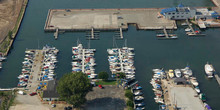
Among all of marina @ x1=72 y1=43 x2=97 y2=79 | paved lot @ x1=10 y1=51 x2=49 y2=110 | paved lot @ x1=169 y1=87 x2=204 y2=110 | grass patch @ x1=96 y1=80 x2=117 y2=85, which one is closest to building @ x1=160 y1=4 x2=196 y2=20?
marina @ x1=72 y1=43 x2=97 y2=79

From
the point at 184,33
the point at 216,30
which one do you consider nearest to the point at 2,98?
the point at 184,33

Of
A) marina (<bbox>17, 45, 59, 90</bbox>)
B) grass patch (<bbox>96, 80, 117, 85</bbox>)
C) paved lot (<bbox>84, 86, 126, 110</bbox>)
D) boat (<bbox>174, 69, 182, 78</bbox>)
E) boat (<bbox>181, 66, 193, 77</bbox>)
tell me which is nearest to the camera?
paved lot (<bbox>84, 86, 126, 110</bbox>)

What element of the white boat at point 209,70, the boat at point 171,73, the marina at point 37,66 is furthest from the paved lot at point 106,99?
the white boat at point 209,70

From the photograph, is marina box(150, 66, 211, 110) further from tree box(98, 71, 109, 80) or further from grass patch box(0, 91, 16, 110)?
grass patch box(0, 91, 16, 110)

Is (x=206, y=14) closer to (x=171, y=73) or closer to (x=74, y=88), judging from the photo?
(x=171, y=73)

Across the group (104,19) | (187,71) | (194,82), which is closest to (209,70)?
(187,71)

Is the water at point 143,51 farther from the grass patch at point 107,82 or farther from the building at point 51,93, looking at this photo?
the building at point 51,93
